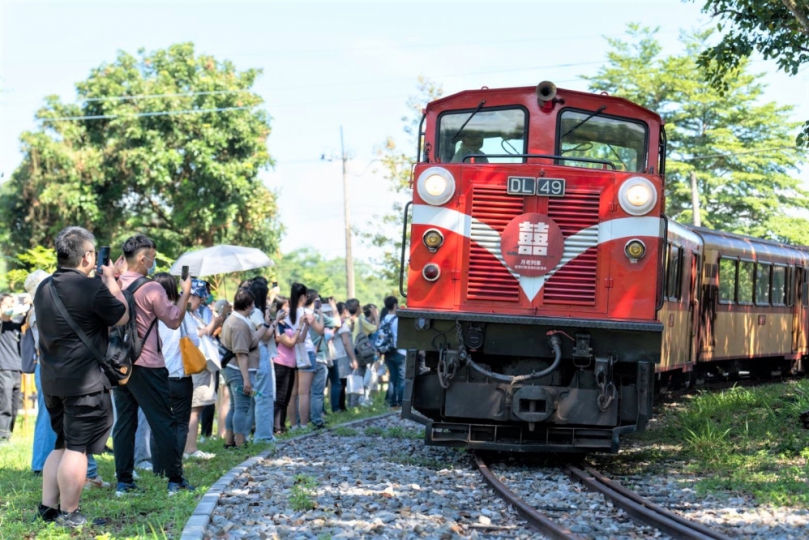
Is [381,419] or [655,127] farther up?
[655,127]

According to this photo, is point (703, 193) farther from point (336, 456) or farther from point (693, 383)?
point (336, 456)

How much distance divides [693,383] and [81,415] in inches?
531

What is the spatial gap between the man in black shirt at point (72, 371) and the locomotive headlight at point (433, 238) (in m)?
3.66

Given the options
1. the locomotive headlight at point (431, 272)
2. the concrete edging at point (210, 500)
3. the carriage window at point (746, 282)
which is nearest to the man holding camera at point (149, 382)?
the concrete edging at point (210, 500)

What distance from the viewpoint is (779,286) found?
2009 cm

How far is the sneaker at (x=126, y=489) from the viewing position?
7879mm

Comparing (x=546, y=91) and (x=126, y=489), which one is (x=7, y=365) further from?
(x=546, y=91)

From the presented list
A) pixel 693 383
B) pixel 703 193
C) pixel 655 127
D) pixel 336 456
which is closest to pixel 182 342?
pixel 336 456

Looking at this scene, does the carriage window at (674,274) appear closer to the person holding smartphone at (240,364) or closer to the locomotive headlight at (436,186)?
the locomotive headlight at (436,186)

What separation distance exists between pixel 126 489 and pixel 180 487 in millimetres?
424

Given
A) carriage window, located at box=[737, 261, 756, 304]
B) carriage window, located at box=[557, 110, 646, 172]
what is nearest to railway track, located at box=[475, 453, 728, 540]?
carriage window, located at box=[557, 110, 646, 172]

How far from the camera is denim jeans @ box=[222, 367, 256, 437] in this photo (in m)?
10.9

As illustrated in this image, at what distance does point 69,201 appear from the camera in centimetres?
2589

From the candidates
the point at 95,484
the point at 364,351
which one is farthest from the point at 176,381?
the point at 364,351
